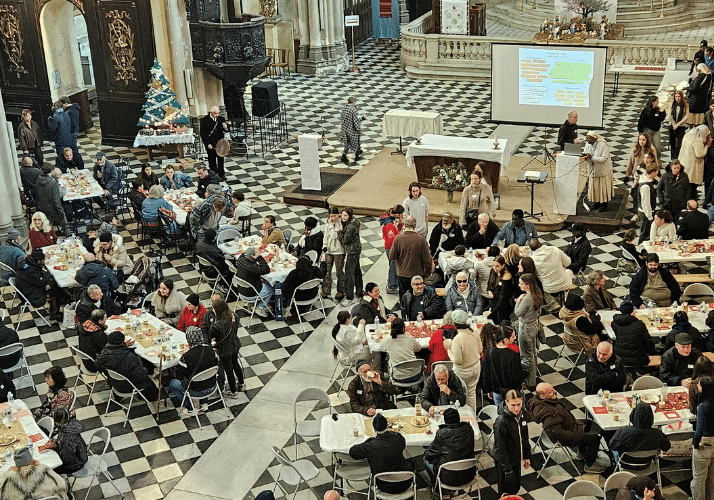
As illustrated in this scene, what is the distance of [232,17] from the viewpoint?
70.7ft

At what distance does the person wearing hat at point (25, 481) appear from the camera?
848 cm

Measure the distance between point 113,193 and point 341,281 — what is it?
5406 millimetres

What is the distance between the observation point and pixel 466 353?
32.0 feet

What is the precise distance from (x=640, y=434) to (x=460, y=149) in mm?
8453

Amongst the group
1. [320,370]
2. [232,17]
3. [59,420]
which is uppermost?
[232,17]

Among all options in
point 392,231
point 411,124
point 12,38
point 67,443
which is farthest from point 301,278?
point 12,38

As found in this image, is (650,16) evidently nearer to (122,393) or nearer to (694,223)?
(694,223)

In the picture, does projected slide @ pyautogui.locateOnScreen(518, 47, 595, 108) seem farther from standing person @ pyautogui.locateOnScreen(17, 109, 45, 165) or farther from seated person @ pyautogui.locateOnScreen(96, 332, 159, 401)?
seated person @ pyautogui.locateOnScreen(96, 332, 159, 401)

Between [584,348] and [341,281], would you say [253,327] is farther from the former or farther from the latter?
[584,348]

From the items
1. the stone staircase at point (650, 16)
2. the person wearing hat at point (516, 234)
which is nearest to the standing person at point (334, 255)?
the person wearing hat at point (516, 234)

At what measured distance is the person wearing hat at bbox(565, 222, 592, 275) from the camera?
1261cm

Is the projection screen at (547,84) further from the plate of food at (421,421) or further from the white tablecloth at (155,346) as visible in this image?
the plate of food at (421,421)

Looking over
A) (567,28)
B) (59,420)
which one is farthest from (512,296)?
(567,28)

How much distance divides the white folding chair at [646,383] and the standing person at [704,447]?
90 cm
